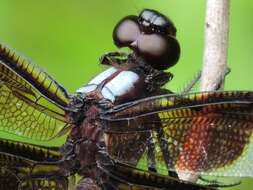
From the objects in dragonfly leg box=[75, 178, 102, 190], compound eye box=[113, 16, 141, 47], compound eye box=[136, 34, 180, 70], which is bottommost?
dragonfly leg box=[75, 178, 102, 190]

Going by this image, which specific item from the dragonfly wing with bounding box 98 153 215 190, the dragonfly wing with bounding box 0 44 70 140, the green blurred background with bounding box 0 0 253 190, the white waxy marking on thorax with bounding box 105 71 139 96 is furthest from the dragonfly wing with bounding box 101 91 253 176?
the green blurred background with bounding box 0 0 253 190

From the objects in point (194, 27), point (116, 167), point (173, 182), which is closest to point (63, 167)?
point (116, 167)

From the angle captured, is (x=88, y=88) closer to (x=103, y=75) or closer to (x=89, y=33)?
(x=103, y=75)

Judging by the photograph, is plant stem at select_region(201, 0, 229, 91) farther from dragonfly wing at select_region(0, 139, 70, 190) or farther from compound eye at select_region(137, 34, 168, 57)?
dragonfly wing at select_region(0, 139, 70, 190)

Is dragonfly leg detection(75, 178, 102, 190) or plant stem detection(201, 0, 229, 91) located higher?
plant stem detection(201, 0, 229, 91)

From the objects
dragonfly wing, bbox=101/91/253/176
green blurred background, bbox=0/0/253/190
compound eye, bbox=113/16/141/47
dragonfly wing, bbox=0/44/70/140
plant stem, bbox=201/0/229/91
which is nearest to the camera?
dragonfly wing, bbox=101/91/253/176

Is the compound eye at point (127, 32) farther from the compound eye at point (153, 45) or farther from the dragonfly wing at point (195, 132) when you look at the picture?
the dragonfly wing at point (195, 132)

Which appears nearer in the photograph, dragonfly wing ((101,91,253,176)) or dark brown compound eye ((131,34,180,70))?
dragonfly wing ((101,91,253,176))

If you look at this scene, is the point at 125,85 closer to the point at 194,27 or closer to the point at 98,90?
the point at 98,90
